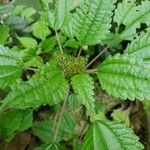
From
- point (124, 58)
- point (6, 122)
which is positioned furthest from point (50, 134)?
point (124, 58)

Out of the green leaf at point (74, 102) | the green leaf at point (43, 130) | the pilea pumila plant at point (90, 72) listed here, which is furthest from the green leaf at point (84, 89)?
the green leaf at point (43, 130)

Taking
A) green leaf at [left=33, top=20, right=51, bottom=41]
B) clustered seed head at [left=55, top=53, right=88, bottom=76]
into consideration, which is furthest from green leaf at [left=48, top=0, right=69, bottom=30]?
green leaf at [left=33, top=20, right=51, bottom=41]

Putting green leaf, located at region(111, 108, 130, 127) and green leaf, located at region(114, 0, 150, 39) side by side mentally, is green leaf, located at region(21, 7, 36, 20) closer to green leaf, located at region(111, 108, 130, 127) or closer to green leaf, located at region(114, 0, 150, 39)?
green leaf, located at region(111, 108, 130, 127)

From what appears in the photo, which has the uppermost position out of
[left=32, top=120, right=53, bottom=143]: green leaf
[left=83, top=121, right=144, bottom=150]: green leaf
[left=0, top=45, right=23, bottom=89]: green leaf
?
[left=0, top=45, right=23, bottom=89]: green leaf

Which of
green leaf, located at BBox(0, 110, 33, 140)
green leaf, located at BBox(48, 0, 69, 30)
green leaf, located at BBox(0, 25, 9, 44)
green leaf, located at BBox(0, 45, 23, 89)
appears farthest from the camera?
green leaf, located at BBox(0, 25, 9, 44)

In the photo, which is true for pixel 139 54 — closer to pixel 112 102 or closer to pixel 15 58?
pixel 15 58

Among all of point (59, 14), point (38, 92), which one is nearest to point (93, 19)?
point (59, 14)

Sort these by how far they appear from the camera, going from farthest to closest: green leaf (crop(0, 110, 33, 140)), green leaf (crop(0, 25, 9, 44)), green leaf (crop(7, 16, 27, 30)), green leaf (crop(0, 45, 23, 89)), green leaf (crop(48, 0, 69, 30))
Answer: green leaf (crop(7, 16, 27, 30)) → green leaf (crop(0, 25, 9, 44)) → green leaf (crop(0, 110, 33, 140)) → green leaf (crop(48, 0, 69, 30)) → green leaf (crop(0, 45, 23, 89))
